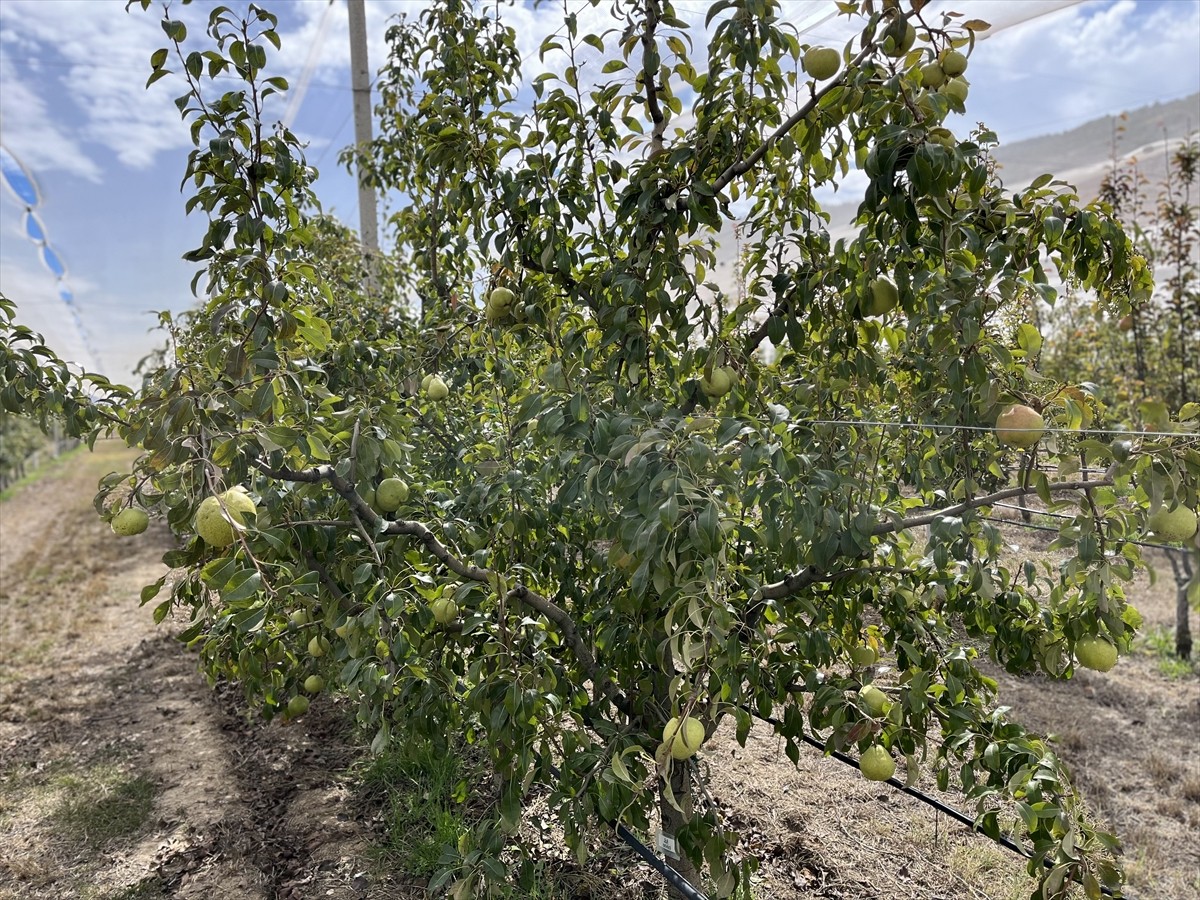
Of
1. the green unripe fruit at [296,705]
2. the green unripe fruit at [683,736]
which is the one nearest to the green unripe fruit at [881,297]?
the green unripe fruit at [683,736]

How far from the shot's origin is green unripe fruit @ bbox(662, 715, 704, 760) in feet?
3.94

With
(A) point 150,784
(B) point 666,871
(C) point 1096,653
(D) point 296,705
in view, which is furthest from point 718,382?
(A) point 150,784

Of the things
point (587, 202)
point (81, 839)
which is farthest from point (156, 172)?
point (587, 202)

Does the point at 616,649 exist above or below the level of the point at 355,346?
below

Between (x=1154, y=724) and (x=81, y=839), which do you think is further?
(x=1154, y=724)

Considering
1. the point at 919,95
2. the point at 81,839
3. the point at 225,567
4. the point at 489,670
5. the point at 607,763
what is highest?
the point at 919,95

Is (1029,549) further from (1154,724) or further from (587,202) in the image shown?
(1154,724)

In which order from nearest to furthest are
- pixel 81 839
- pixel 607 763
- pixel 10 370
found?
pixel 607 763 → pixel 10 370 → pixel 81 839

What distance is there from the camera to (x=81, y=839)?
2879 mm

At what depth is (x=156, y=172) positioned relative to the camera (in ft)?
30.5

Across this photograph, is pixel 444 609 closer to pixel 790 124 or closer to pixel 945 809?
pixel 790 124

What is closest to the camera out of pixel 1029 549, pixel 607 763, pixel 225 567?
pixel 225 567

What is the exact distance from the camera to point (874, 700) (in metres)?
A: 1.50

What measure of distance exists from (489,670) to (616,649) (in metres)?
0.30
